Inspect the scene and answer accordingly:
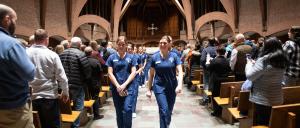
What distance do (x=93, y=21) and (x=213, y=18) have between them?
27.5 ft

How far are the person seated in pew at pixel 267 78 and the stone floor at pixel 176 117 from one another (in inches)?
75.3

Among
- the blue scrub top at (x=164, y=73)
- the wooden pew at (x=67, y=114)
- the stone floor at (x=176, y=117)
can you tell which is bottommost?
the stone floor at (x=176, y=117)

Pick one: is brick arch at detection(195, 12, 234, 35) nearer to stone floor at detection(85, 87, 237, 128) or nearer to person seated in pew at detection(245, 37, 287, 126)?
stone floor at detection(85, 87, 237, 128)

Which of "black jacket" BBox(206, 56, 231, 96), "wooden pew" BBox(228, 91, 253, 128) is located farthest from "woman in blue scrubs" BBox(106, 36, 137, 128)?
"black jacket" BBox(206, 56, 231, 96)

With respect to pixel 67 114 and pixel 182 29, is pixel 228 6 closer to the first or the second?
pixel 182 29

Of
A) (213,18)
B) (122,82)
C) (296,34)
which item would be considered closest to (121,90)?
(122,82)

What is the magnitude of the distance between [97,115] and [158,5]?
24151 mm

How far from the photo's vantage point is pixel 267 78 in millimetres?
4277

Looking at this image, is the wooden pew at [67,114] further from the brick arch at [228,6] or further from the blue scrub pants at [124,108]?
the brick arch at [228,6]

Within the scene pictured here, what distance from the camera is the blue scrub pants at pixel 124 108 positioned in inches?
187

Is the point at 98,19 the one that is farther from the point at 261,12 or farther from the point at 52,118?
the point at 52,118


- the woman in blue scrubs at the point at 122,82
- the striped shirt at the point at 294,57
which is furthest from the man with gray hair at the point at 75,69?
the striped shirt at the point at 294,57

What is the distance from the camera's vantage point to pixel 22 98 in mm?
2994

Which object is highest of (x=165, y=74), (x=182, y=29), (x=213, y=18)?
(x=213, y=18)
